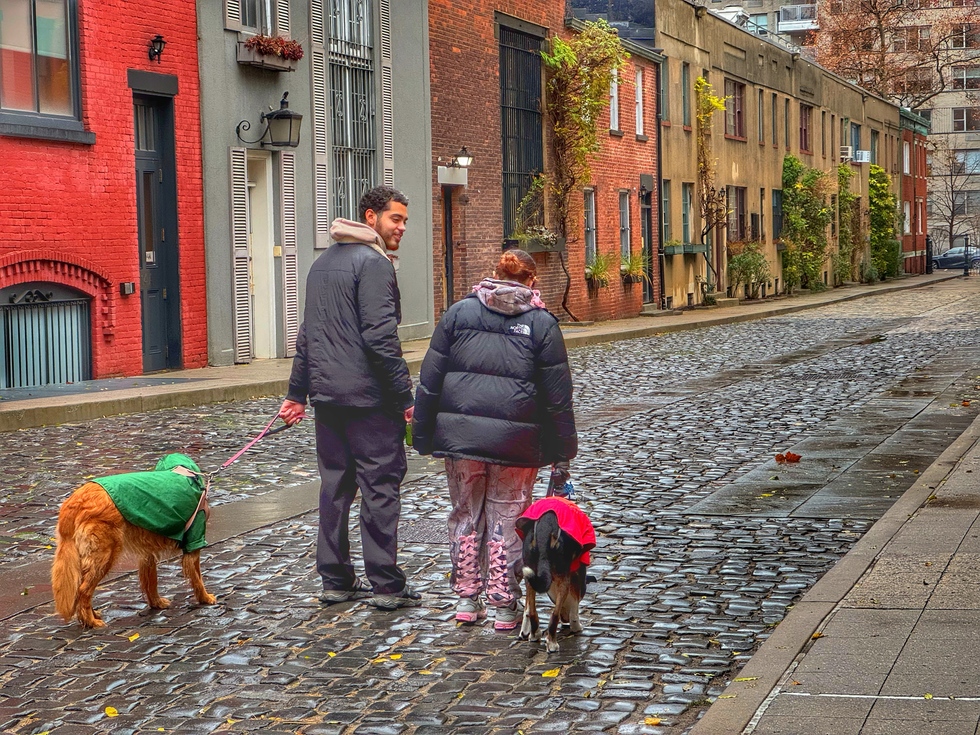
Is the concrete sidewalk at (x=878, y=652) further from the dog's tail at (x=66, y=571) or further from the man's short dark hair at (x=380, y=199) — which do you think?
the dog's tail at (x=66, y=571)

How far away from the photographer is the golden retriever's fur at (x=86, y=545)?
5.94m

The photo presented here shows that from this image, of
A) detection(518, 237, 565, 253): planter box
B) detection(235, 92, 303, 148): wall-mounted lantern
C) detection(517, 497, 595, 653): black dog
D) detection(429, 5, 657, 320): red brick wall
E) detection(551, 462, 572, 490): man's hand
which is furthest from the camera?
detection(518, 237, 565, 253): planter box

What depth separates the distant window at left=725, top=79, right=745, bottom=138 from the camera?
4172 cm

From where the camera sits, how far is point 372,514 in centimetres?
648

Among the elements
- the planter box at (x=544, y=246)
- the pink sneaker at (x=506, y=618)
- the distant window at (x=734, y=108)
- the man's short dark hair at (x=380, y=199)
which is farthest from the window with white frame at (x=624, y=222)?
the pink sneaker at (x=506, y=618)

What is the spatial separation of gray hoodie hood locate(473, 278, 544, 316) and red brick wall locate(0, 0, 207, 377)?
10.3 meters

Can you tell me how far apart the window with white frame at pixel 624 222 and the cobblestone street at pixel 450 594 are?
18591 millimetres

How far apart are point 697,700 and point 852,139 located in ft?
189

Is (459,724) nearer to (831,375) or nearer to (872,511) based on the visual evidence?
(872,511)

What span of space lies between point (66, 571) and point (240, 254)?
44.1ft

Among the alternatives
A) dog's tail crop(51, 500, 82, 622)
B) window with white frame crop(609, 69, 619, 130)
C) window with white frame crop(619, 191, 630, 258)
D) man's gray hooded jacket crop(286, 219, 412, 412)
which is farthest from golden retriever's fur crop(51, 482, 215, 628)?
window with white frame crop(619, 191, 630, 258)

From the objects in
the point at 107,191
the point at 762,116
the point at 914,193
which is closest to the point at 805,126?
the point at 762,116

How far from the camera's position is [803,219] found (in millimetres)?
47719

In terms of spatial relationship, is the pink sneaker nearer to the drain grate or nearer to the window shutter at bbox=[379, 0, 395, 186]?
the drain grate
